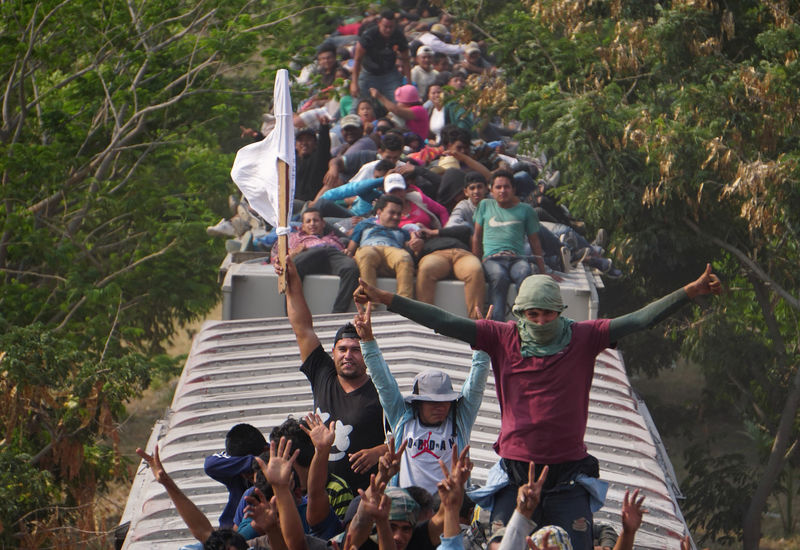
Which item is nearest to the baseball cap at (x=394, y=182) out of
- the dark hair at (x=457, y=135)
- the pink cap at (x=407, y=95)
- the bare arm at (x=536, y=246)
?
the bare arm at (x=536, y=246)

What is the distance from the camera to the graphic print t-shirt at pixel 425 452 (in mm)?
6727

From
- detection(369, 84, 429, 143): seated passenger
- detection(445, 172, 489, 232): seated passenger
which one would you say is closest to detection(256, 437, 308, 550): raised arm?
detection(445, 172, 489, 232): seated passenger

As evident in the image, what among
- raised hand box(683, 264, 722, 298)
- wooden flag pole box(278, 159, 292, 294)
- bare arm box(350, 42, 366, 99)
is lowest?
bare arm box(350, 42, 366, 99)

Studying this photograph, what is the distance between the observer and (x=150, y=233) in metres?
16.9

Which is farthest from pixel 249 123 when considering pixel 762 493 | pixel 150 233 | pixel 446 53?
pixel 762 493

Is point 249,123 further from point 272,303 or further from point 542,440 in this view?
point 542,440

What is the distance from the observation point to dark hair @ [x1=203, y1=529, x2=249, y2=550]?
530cm

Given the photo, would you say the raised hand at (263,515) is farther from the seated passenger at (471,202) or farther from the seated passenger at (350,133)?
the seated passenger at (350,133)

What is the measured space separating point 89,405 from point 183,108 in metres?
5.30

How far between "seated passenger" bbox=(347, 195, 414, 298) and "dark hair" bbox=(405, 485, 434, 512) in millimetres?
5590

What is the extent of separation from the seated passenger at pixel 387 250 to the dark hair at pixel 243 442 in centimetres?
525

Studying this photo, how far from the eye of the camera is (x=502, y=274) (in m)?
11.7

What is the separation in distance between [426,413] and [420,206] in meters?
6.15

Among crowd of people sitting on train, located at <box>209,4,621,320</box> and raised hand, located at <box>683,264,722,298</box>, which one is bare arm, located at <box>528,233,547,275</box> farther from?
raised hand, located at <box>683,264,722,298</box>
